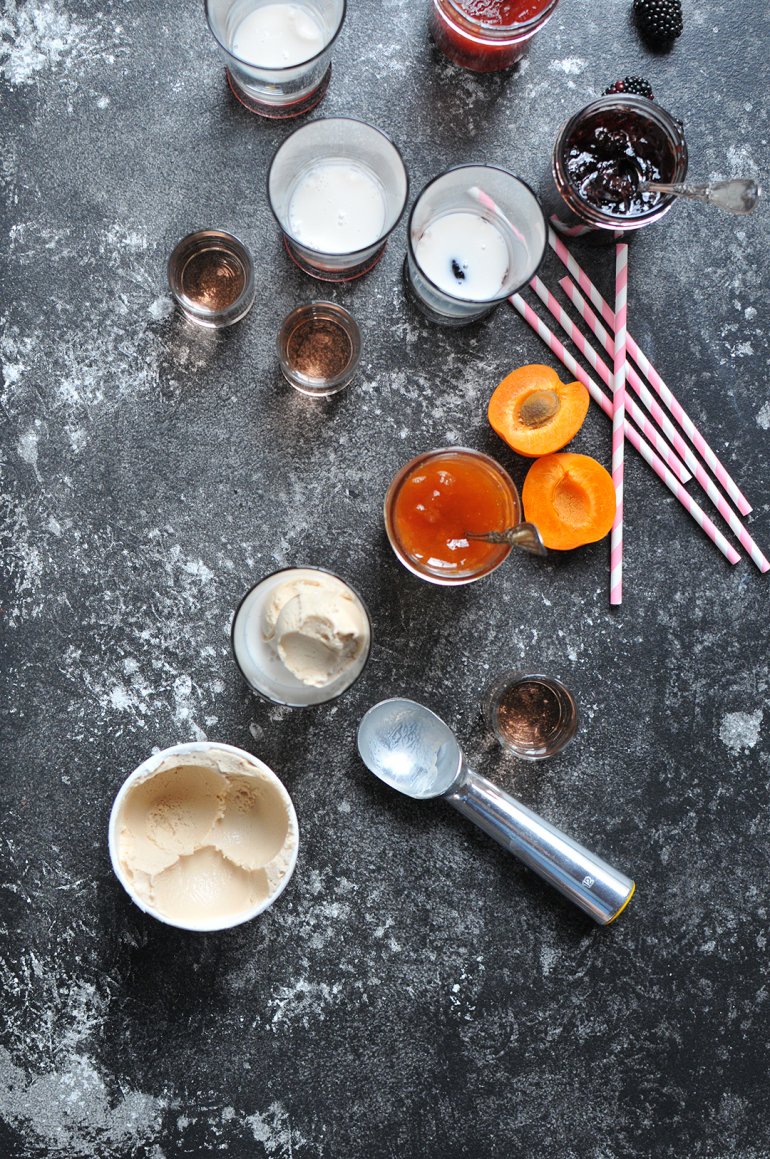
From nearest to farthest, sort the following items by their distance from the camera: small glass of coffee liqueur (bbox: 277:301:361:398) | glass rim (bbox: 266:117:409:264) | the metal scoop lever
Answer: the metal scoop lever → glass rim (bbox: 266:117:409:264) → small glass of coffee liqueur (bbox: 277:301:361:398)

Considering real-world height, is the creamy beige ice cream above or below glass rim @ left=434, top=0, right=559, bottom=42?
below

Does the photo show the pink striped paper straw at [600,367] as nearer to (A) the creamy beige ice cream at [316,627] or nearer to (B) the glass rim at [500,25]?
(B) the glass rim at [500,25]

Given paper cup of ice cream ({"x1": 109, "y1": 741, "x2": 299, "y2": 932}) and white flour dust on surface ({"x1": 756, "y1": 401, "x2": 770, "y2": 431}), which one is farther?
white flour dust on surface ({"x1": 756, "y1": 401, "x2": 770, "y2": 431})

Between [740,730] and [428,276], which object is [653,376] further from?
[740,730]

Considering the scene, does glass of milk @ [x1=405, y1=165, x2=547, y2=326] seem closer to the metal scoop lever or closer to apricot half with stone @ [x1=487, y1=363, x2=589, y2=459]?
apricot half with stone @ [x1=487, y1=363, x2=589, y2=459]

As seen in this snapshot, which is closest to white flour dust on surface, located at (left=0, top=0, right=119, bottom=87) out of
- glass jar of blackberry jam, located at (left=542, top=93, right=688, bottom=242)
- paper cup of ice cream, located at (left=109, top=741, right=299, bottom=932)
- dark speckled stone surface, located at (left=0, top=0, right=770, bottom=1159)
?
dark speckled stone surface, located at (left=0, top=0, right=770, bottom=1159)

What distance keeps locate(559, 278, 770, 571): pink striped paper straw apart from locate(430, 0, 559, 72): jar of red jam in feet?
1.46

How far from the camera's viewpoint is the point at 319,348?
1.72 m

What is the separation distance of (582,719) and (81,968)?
1.06 m

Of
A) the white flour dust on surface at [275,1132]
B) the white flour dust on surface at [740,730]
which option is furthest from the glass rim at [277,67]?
the white flour dust on surface at [275,1132]

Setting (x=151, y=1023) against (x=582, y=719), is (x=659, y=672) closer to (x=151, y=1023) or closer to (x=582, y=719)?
(x=582, y=719)

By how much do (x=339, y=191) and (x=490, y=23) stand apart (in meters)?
0.42

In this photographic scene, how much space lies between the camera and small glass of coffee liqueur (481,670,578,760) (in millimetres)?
1679

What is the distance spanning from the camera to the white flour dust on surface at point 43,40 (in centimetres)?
173
